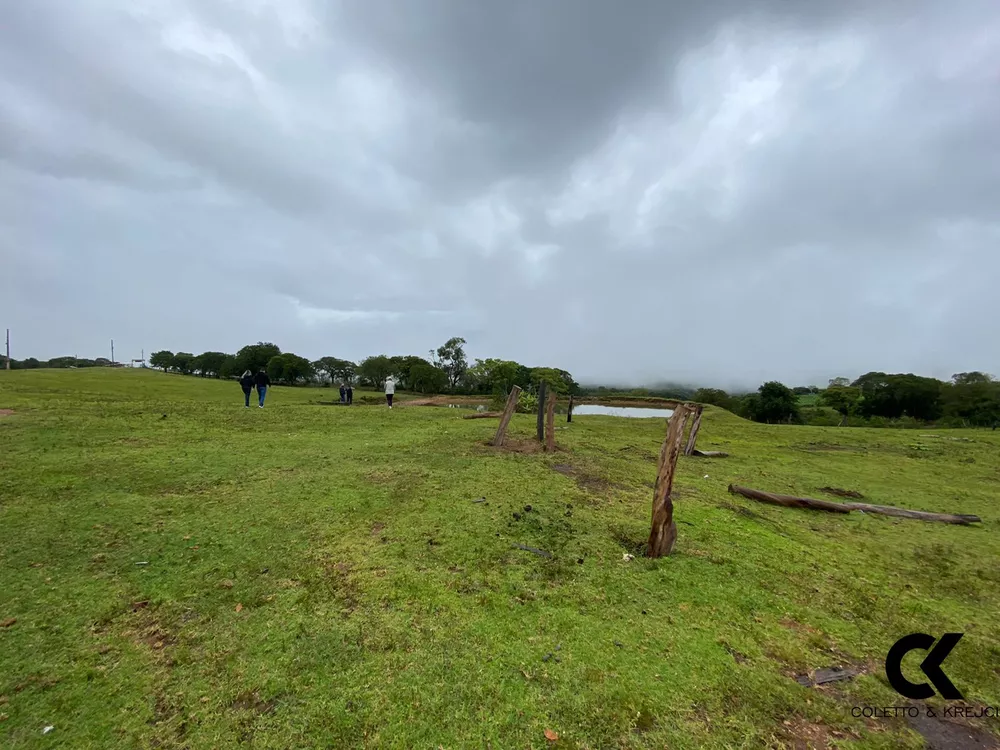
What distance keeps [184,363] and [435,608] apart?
357ft

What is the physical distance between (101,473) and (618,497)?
876cm

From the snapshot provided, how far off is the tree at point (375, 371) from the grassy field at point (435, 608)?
5561 centimetres

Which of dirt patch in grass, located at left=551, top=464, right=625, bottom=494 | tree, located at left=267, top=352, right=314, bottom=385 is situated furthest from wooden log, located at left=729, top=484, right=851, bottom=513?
tree, located at left=267, top=352, right=314, bottom=385

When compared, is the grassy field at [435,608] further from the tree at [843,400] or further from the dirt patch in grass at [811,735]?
the tree at [843,400]

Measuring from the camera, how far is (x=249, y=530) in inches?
210

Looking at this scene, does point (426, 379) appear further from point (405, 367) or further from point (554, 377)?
point (554, 377)

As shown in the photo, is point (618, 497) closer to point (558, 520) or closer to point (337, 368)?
point (558, 520)

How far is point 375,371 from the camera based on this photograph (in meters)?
66.2

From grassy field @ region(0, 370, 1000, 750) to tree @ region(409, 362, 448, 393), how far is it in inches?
1941

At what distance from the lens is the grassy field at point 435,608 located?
8.99ft

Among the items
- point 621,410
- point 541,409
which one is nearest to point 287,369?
point 621,410

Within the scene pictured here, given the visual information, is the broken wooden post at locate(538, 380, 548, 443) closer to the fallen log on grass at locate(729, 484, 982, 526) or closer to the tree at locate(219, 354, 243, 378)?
the fallen log on grass at locate(729, 484, 982, 526)

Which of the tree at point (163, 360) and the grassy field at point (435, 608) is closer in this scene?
the grassy field at point (435, 608)

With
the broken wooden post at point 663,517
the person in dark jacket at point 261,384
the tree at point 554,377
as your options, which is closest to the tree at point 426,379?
the tree at point 554,377
